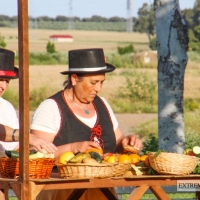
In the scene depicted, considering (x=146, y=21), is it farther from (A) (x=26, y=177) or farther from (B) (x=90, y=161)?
(A) (x=26, y=177)

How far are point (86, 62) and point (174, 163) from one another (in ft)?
4.23

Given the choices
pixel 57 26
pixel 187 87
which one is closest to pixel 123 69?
pixel 187 87

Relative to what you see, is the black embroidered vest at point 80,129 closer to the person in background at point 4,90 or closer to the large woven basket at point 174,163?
the person in background at point 4,90

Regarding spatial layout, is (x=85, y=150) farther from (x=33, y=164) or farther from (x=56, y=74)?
(x=56, y=74)

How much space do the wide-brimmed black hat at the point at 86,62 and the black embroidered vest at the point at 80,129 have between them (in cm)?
22

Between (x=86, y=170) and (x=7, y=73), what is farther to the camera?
(x=7, y=73)

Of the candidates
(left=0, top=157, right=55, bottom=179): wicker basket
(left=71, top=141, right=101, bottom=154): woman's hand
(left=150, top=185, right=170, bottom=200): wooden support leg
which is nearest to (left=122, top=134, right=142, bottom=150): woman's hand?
(left=71, top=141, right=101, bottom=154): woman's hand

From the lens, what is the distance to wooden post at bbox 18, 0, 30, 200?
16.6ft

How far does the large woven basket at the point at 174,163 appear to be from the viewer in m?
5.39

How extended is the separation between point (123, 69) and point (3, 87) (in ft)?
97.0

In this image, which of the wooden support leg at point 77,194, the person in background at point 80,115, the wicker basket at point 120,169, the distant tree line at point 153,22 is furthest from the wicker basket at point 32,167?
the distant tree line at point 153,22

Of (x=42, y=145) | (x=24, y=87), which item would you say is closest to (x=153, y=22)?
(x=42, y=145)

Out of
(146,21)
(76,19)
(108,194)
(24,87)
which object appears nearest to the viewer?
(24,87)

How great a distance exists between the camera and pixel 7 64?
641 cm
